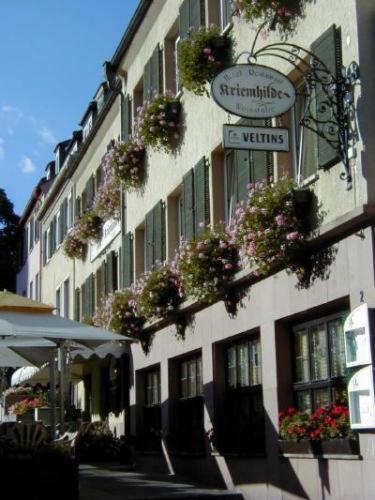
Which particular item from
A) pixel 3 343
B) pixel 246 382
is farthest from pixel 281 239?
pixel 3 343

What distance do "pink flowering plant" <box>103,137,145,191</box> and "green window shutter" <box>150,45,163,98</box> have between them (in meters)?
1.11

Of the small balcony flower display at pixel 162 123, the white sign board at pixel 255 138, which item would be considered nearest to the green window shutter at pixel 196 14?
the small balcony flower display at pixel 162 123

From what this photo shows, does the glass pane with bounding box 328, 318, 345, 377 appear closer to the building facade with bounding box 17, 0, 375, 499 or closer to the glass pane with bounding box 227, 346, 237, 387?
the building facade with bounding box 17, 0, 375, 499

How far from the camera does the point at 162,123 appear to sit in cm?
1611

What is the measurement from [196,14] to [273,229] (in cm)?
591

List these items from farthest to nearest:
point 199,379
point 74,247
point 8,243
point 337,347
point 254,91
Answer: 1. point 8,243
2. point 74,247
3. point 199,379
4. point 337,347
5. point 254,91

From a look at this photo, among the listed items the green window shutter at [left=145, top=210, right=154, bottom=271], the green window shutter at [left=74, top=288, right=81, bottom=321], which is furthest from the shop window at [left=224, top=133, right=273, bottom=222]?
the green window shutter at [left=74, top=288, right=81, bottom=321]

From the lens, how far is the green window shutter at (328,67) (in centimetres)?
995

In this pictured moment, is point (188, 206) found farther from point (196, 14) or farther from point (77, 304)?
point (77, 304)

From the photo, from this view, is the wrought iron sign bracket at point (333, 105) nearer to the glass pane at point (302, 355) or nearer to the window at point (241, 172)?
the window at point (241, 172)

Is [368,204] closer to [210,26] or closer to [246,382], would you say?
[246,382]

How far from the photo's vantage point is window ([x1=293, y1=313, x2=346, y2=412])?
10383mm

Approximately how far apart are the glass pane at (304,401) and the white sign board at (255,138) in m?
3.12

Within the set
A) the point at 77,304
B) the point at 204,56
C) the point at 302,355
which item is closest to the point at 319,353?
the point at 302,355
